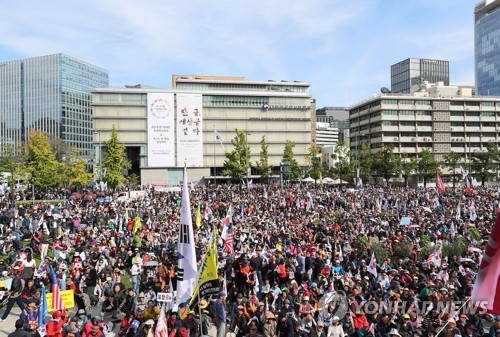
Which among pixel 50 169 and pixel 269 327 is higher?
pixel 50 169

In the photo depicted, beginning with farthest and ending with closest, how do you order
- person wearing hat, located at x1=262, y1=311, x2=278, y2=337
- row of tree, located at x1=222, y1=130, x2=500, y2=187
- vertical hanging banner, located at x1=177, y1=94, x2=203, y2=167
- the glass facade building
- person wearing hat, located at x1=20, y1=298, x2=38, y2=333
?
the glass facade building
vertical hanging banner, located at x1=177, y1=94, x2=203, y2=167
row of tree, located at x1=222, y1=130, x2=500, y2=187
person wearing hat, located at x1=20, y1=298, x2=38, y2=333
person wearing hat, located at x1=262, y1=311, x2=278, y2=337

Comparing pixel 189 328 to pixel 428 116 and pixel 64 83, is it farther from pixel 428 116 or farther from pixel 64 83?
pixel 64 83

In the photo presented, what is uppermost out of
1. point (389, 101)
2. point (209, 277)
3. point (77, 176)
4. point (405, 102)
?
point (389, 101)

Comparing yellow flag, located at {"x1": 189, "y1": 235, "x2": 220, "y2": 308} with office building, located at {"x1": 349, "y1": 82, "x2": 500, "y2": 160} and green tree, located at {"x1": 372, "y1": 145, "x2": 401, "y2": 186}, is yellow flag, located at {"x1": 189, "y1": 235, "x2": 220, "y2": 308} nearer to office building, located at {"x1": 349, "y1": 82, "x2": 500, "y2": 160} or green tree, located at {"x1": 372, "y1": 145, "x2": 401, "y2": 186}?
green tree, located at {"x1": 372, "y1": 145, "x2": 401, "y2": 186}

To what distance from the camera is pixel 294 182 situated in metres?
82.5

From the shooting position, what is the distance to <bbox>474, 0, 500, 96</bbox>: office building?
427 ft

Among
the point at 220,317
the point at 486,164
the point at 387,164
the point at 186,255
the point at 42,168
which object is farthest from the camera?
the point at 387,164

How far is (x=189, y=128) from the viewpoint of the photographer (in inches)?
3435

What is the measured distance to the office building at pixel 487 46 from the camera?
13000 cm

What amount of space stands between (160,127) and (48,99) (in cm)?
7303

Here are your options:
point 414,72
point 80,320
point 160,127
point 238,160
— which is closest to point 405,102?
point 238,160

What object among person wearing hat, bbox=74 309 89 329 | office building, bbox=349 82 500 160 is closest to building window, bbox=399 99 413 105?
office building, bbox=349 82 500 160

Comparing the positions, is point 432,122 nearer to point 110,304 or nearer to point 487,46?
point 487,46

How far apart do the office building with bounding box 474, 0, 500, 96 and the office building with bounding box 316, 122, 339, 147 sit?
60.2m
